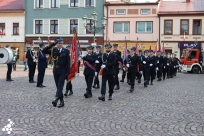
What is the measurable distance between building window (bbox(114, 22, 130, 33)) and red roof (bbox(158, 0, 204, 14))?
4.38 m

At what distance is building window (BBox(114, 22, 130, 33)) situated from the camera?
1607 inches

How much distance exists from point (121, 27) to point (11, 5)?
1659 cm

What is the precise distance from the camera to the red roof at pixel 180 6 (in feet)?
130

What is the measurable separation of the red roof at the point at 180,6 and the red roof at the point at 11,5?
746 inches

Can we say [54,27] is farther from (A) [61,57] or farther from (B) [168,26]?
(A) [61,57]

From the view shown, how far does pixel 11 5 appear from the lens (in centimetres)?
4616

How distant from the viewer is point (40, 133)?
6285 mm

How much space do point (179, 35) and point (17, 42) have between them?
21314 mm

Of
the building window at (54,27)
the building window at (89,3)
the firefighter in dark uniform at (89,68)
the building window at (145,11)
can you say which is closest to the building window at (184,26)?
the building window at (145,11)

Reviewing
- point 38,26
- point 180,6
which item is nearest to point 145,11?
point 180,6

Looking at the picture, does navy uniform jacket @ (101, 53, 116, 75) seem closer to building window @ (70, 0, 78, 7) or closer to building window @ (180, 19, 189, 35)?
building window @ (180, 19, 189, 35)

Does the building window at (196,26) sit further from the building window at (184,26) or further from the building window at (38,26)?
the building window at (38,26)

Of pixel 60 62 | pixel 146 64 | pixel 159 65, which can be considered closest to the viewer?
pixel 60 62

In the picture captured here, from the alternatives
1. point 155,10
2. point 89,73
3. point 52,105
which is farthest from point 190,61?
point 52,105
